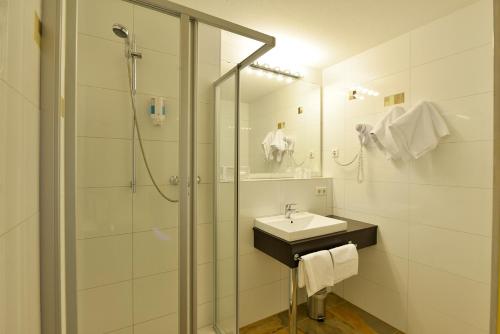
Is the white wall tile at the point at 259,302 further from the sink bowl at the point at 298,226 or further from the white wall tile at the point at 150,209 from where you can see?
the white wall tile at the point at 150,209

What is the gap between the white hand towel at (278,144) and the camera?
2.12m

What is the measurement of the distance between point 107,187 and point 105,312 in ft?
2.44

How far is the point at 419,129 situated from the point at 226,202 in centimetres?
143

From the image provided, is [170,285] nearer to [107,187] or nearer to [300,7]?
[107,187]

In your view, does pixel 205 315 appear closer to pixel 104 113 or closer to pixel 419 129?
pixel 104 113

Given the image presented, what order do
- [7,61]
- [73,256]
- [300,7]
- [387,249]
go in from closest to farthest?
[7,61]
[73,256]
[300,7]
[387,249]

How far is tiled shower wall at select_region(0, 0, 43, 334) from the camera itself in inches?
22.0

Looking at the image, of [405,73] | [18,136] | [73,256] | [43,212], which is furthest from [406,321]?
[18,136]

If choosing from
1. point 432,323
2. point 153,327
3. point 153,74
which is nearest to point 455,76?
point 432,323

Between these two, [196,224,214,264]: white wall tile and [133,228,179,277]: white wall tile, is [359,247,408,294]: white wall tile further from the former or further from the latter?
[133,228,179,277]: white wall tile

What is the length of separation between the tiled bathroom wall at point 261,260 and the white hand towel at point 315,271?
0.51 m

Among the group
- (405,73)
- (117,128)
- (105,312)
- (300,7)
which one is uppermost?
(300,7)

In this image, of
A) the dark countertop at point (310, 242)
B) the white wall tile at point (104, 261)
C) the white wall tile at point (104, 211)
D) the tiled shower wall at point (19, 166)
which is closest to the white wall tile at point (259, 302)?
the dark countertop at point (310, 242)

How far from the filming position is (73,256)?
35.7 inches
